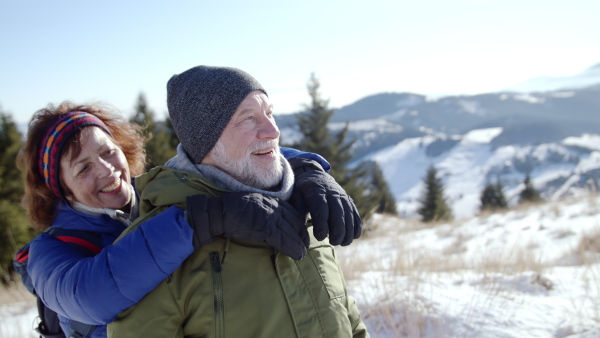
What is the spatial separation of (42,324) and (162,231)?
1.26 meters

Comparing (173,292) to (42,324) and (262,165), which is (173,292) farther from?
(42,324)

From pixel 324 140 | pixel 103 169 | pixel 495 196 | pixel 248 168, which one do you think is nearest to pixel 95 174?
pixel 103 169

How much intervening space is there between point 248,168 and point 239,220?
0.42 metres

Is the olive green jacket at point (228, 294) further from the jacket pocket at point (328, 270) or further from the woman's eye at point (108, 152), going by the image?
the woman's eye at point (108, 152)

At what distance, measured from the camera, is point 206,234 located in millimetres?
1395

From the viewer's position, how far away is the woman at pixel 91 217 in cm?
136

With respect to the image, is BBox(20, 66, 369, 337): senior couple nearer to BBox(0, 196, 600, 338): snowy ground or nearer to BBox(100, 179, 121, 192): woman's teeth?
BBox(100, 179, 121, 192): woman's teeth

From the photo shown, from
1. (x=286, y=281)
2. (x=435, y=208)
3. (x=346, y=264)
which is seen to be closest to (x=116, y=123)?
(x=286, y=281)

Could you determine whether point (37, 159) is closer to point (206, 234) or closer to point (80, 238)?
point (80, 238)

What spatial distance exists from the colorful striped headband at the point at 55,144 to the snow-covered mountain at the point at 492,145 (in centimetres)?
7760

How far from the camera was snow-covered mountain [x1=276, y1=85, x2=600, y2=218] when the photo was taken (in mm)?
104562

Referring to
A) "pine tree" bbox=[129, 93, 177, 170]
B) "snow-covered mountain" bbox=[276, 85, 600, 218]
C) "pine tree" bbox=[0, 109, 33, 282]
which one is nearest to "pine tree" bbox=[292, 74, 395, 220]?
"pine tree" bbox=[129, 93, 177, 170]

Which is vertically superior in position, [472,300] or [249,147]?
[249,147]

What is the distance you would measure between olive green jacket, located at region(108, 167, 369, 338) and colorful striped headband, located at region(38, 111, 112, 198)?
754 millimetres
